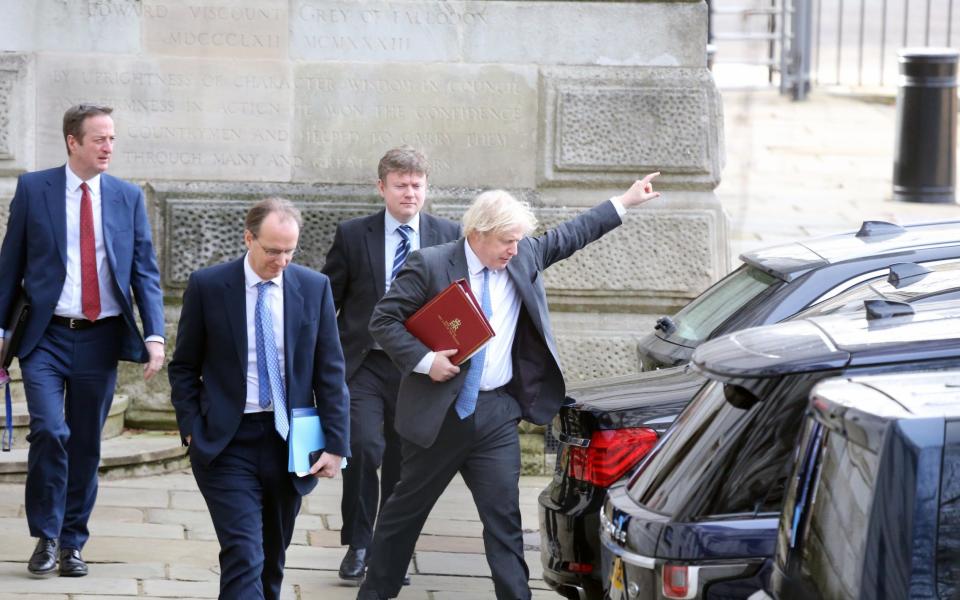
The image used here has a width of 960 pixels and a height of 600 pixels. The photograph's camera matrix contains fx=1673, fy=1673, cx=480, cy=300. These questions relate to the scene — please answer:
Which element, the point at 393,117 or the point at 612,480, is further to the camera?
the point at 393,117

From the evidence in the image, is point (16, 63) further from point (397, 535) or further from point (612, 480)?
point (612, 480)

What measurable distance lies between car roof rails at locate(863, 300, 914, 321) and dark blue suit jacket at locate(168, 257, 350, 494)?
83.1 inches

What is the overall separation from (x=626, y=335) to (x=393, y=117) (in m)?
1.77

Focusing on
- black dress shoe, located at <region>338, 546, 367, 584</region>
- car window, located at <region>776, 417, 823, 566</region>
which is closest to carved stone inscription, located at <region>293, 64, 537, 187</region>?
black dress shoe, located at <region>338, 546, 367, 584</region>

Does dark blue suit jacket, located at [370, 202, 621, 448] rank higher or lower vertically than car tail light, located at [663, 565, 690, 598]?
higher

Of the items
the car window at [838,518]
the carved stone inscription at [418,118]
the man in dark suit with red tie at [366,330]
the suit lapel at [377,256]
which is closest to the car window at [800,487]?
the car window at [838,518]

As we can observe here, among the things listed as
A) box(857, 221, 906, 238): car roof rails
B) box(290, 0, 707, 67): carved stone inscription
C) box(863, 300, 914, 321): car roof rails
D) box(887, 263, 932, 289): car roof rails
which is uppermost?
box(290, 0, 707, 67): carved stone inscription

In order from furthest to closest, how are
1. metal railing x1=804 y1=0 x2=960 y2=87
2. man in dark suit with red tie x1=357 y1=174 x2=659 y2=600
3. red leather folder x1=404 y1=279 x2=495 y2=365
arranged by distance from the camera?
metal railing x1=804 y1=0 x2=960 y2=87 < man in dark suit with red tie x1=357 y1=174 x2=659 y2=600 < red leather folder x1=404 y1=279 x2=495 y2=365

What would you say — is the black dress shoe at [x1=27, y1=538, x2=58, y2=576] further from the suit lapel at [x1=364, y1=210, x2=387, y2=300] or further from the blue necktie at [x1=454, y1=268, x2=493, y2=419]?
the blue necktie at [x1=454, y1=268, x2=493, y2=419]

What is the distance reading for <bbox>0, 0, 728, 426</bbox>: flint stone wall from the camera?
913cm

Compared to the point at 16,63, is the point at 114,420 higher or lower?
lower

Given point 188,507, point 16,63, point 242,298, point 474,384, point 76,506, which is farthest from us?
point 16,63

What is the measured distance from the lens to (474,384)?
20.2 ft

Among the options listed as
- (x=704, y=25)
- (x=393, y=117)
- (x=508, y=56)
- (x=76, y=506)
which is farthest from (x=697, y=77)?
(x=76, y=506)
